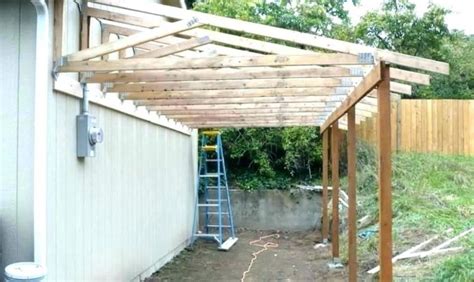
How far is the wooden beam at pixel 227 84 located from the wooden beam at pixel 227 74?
1.48ft

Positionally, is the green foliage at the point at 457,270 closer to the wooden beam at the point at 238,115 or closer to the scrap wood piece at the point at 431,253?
the scrap wood piece at the point at 431,253

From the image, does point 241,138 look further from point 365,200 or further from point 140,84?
point 140,84

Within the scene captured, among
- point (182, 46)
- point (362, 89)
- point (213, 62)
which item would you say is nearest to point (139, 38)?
point (182, 46)

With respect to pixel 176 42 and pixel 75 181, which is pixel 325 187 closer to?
pixel 176 42

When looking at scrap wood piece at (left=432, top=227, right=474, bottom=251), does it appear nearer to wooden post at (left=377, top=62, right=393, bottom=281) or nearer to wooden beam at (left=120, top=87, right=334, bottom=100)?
wooden beam at (left=120, top=87, right=334, bottom=100)

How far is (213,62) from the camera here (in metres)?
4.05

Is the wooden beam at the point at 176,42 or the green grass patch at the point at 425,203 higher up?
the wooden beam at the point at 176,42

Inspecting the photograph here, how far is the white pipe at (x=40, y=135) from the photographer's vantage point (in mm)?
3855

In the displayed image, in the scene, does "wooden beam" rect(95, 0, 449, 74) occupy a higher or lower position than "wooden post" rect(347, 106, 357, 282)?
higher

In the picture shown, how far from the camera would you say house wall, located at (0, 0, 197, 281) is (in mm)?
3963

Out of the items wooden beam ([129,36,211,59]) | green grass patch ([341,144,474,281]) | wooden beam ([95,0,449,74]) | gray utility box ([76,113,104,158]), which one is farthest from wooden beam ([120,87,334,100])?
green grass patch ([341,144,474,281])

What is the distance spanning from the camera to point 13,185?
3.96m

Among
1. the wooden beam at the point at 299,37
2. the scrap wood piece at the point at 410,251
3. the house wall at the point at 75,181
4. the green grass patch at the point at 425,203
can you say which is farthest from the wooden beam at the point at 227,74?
the scrap wood piece at the point at 410,251

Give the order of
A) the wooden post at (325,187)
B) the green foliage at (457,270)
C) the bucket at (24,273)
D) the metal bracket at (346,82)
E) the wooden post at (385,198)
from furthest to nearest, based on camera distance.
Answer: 1. the wooden post at (325,187)
2. the metal bracket at (346,82)
3. the green foliage at (457,270)
4. the wooden post at (385,198)
5. the bucket at (24,273)
